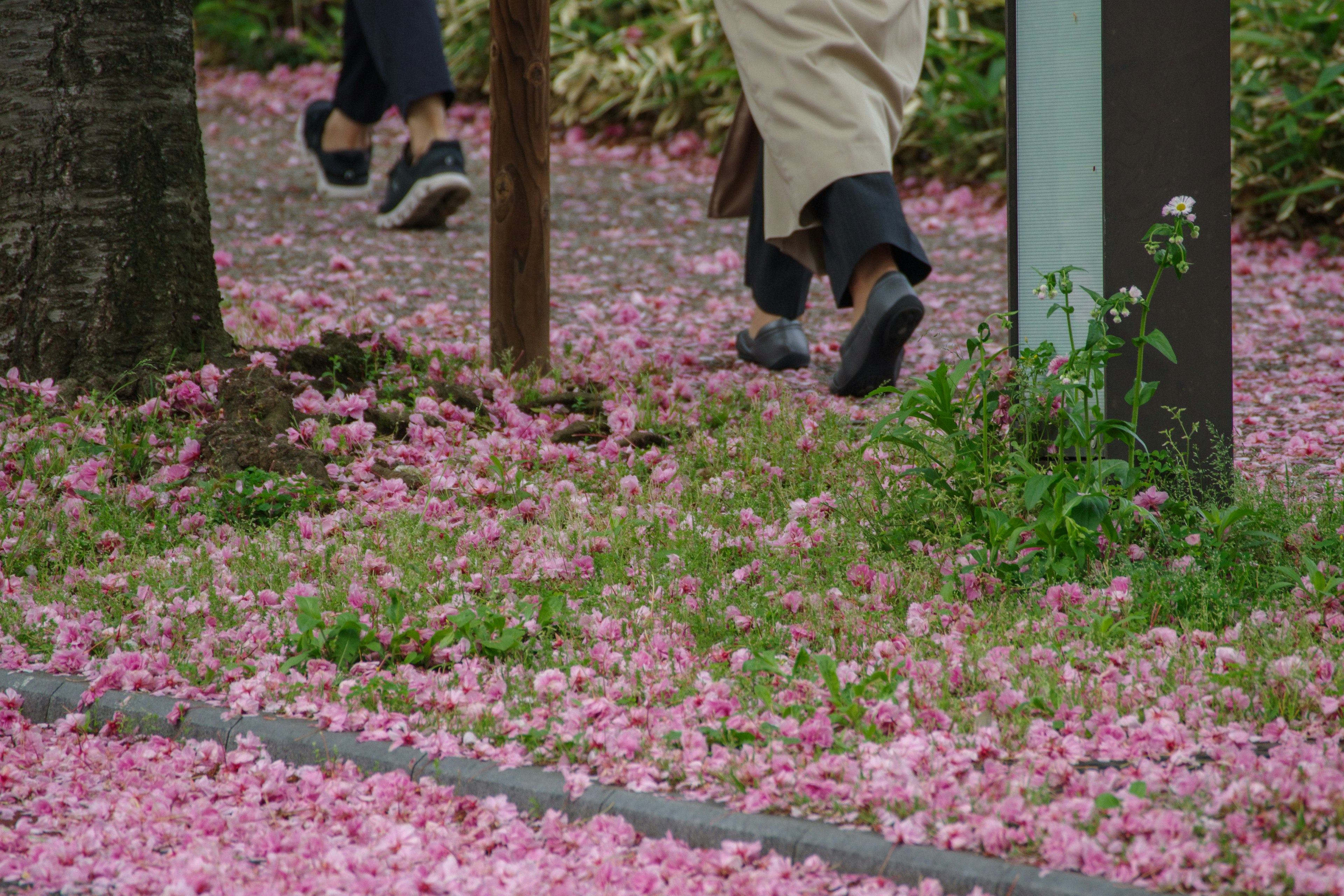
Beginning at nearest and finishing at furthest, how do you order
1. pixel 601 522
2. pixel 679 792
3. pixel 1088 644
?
pixel 679 792
pixel 1088 644
pixel 601 522

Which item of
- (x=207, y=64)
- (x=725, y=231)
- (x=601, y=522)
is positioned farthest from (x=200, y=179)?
(x=207, y=64)

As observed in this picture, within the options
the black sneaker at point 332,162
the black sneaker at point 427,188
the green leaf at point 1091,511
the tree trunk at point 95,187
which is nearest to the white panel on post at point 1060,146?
the green leaf at point 1091,511

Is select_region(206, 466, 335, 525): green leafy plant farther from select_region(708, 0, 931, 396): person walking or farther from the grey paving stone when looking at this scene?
select_region(708, 0, 931, 396): person walking

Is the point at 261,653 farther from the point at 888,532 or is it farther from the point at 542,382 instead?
the point at 542,382

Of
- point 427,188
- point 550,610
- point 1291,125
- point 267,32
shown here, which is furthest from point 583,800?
point 267,32

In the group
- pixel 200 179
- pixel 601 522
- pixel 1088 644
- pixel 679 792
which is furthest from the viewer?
pixel 200 179

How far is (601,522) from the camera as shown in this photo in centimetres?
318

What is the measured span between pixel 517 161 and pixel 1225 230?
218cm

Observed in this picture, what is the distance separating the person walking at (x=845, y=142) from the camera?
3.81 meters

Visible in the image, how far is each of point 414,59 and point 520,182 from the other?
248 cm

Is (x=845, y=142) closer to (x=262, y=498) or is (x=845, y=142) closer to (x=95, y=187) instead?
(x=262, y=498)

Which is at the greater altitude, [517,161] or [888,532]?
[517,161]

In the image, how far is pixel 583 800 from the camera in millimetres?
2090

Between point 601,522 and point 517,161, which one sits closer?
point 601,522
